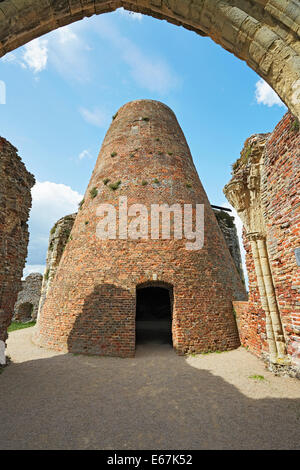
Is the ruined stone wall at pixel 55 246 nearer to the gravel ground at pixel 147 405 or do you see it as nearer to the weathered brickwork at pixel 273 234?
the gravel ground at pixel 147 405

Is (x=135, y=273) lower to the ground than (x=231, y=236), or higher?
lower

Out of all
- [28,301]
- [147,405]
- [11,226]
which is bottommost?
[147,405]

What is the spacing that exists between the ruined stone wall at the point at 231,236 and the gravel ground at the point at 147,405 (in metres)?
10.5

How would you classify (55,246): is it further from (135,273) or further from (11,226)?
(11,226)

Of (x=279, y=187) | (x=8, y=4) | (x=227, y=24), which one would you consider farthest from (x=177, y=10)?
(x=279, y=187)

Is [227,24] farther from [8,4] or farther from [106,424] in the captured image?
[106,424]

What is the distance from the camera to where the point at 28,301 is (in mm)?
19391

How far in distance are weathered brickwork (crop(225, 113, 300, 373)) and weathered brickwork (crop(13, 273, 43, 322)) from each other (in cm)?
1904

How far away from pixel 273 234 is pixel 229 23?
443 centimetres

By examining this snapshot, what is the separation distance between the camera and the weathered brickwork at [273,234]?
4.69m

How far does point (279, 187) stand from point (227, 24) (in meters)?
3.69

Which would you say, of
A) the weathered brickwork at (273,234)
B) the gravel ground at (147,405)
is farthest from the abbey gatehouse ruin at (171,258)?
the gravel ground at (147,405)

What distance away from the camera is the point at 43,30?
129 inches

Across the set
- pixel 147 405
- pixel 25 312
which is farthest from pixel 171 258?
pixel 25 312
